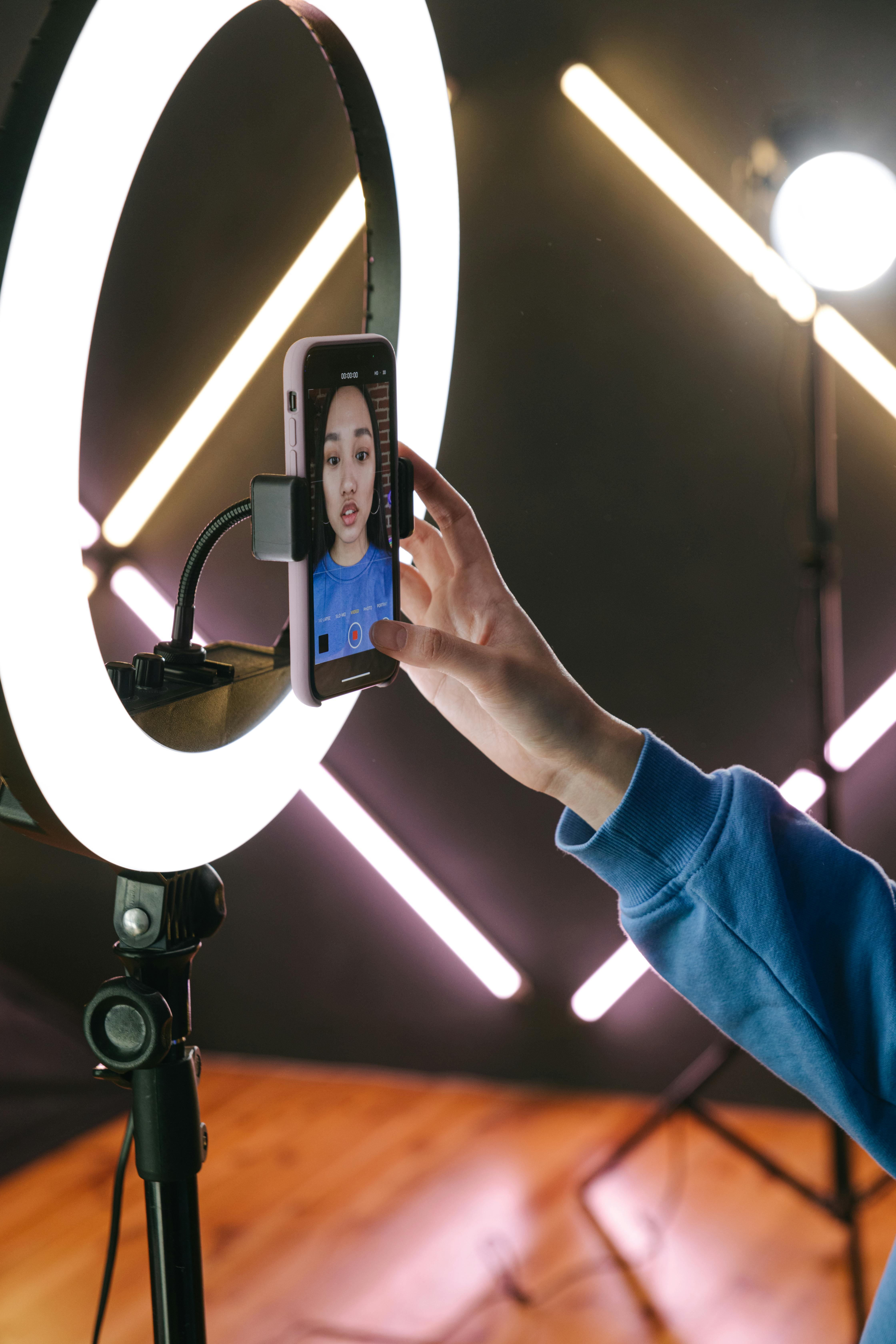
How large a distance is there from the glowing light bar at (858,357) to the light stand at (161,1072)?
1.50 metres

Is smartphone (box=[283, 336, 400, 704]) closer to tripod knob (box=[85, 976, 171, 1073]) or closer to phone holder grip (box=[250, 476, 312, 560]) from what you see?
phone holder grip (box=[250, 476, 312, 560])

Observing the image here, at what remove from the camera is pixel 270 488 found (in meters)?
0.51

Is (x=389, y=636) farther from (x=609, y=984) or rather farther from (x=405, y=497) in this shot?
(x=609, y=984)

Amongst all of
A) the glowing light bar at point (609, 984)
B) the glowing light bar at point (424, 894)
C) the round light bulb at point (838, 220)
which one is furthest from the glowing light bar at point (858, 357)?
the glowing light bar at point (424, 894)

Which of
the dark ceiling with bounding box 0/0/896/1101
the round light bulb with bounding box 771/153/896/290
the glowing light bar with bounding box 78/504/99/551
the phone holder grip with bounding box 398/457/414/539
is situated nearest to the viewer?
the phone holder grip with bounding box 398/457/414/539

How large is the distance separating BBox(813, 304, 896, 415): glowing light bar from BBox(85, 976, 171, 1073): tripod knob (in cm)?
154

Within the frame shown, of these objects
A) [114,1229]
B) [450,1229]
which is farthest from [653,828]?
[450,1229]

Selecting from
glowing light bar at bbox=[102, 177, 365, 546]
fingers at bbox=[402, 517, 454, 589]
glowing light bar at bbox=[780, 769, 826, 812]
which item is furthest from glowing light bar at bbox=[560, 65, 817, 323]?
fingers at bbox=[402, 517, 454, 589]

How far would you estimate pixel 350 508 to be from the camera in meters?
0.55

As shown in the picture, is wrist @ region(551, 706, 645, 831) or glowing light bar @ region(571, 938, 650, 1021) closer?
wrist @ region(551, 706, 645, 831)

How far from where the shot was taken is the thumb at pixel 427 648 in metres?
0.57

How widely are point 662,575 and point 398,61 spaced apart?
3.95 ft

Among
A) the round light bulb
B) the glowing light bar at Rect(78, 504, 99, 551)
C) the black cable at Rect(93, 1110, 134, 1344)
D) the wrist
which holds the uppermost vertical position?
the round light bulb

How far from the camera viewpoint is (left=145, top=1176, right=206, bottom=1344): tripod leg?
0.54 metres
